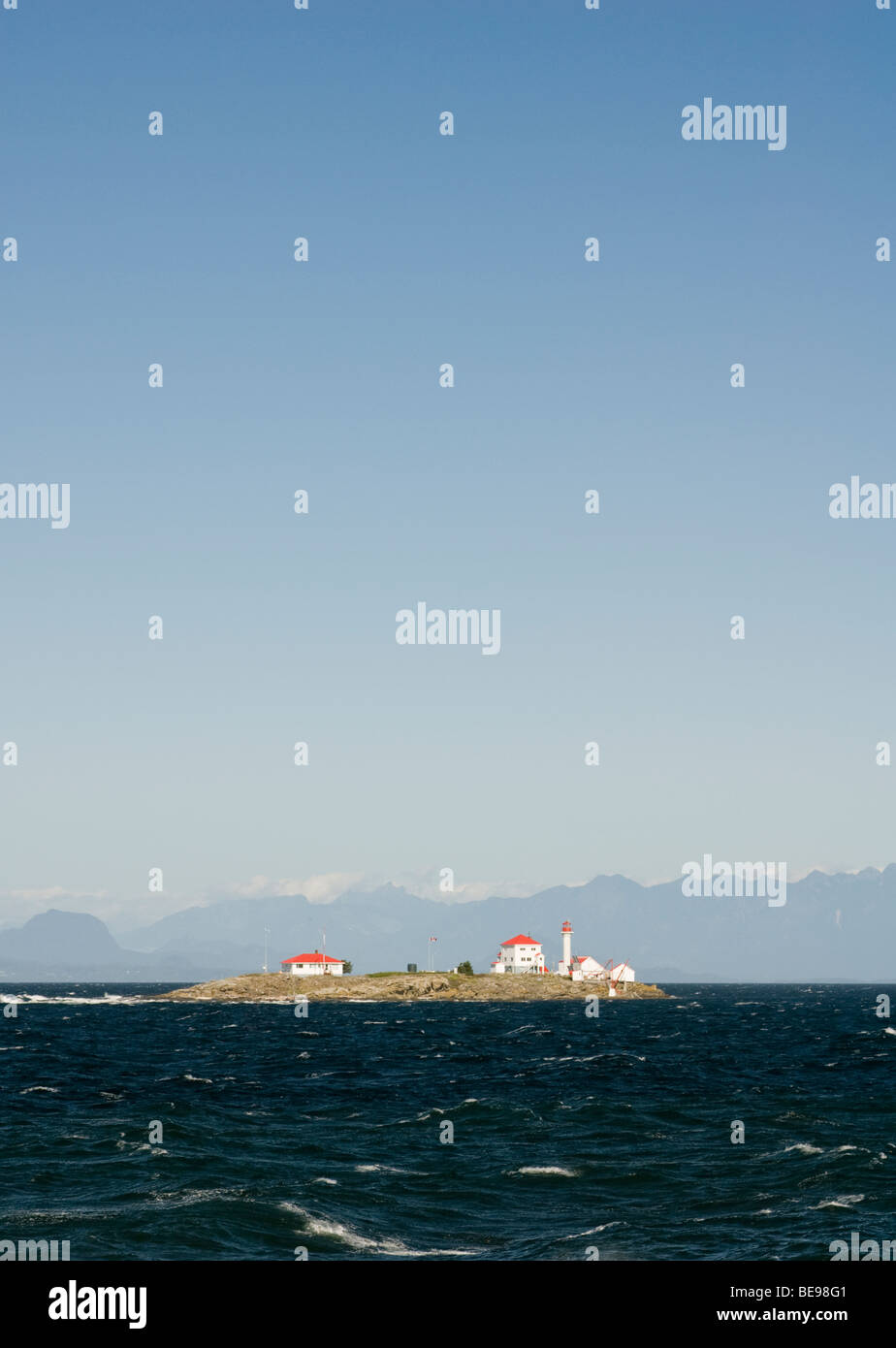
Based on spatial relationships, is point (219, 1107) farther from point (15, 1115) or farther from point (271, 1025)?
point (271, 1025)

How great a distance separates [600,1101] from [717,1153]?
1580 cm

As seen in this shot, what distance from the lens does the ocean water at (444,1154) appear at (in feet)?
106

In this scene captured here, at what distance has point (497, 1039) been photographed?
371 feet

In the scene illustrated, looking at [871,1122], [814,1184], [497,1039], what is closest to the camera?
[814,1184]

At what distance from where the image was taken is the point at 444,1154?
148 feet

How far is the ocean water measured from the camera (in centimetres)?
3234

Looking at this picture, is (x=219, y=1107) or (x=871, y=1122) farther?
(x=219, y=1107)

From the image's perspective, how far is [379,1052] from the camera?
95.9 m

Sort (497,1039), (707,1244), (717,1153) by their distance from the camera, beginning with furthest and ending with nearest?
(497,1039) → (717,1153) → (707,1244)
